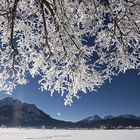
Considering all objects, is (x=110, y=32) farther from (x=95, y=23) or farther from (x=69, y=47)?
(x=69, y=47)

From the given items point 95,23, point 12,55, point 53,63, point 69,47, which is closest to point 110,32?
point 95,23

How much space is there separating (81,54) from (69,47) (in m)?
0.39

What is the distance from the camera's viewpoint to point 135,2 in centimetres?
974

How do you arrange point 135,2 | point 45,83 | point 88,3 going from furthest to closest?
point 45,83 → point 88,3 → point 135,2

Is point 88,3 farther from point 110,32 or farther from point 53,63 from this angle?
point 53,63

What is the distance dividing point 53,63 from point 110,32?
75.7 inches

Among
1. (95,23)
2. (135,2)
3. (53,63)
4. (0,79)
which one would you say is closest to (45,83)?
(53,63)

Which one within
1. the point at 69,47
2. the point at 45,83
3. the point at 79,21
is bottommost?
the point at 45,83

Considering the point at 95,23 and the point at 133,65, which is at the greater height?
the point at 95,23

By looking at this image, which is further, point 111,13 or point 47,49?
point 47,49

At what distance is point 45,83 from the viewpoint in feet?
37.3

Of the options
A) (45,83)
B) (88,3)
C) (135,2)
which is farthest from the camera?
(45,83)

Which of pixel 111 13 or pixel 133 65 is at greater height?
pixel 111 13

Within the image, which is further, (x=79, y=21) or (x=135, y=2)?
(x=79, y=21)
